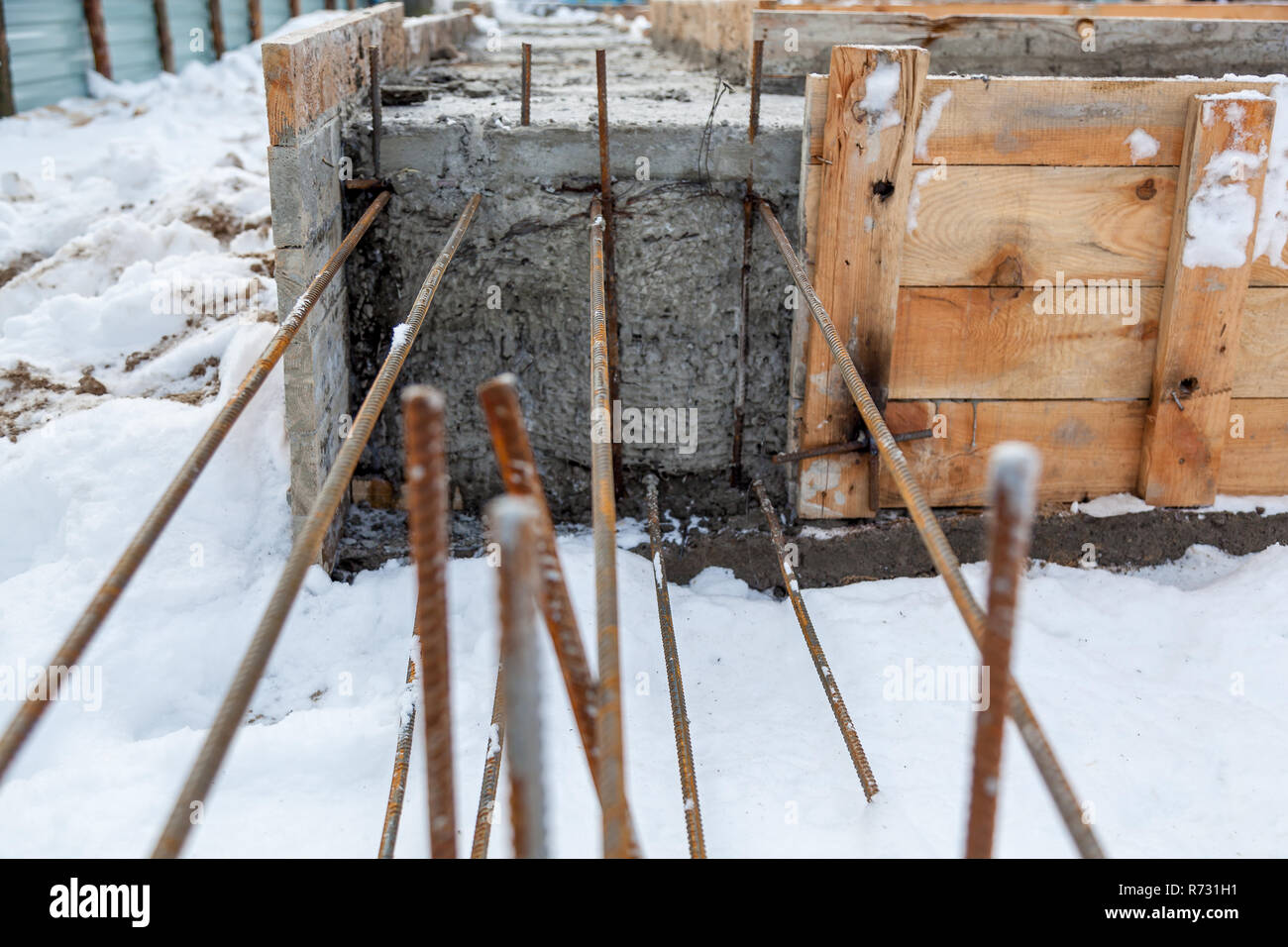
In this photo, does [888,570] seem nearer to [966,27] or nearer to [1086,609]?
[1086,609]

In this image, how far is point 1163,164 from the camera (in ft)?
13.0

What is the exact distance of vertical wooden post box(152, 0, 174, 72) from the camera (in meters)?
11.9

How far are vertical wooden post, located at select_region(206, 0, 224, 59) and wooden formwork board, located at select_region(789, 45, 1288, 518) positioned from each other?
39.2ft

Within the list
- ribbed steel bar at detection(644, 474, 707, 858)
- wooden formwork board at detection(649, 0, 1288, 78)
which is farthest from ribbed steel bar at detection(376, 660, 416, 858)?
wooden formwork board at detection(649, 0, 1288, 78)

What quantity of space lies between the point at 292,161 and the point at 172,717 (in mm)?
1985

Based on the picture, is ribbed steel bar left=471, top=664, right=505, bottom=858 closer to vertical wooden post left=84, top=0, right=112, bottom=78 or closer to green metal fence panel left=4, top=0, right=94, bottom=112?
green metal fence panel left=4, top=0, right=94, bottom=112

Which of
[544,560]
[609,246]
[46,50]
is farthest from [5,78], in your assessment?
[544,560]

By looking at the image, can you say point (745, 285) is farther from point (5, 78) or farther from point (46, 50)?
point (46, 50)

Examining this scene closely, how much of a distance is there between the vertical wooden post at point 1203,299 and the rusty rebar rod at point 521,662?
357cm

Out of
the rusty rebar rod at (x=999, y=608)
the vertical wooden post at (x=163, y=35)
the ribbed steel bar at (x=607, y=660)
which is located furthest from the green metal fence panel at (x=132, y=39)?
the rusty rebar rod at (x=999, y=608)

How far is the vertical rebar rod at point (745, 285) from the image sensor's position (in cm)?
408

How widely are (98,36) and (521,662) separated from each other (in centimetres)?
1188
